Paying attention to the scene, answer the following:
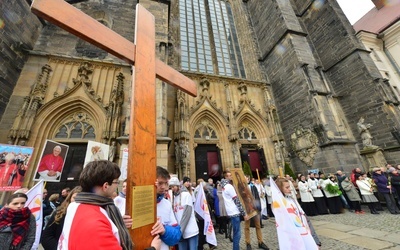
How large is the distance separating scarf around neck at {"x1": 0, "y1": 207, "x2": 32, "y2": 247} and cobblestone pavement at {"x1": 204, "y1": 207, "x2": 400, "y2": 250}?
331cm

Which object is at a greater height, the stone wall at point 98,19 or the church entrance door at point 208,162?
the stone wall at point 98,19

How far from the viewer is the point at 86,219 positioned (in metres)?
0.73

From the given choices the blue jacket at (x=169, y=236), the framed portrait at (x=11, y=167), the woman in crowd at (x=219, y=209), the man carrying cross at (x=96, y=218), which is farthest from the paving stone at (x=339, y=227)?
the framed portrait at (x=11, y=167)

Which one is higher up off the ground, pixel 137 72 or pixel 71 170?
pixel 71 170

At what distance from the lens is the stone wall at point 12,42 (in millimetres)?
6312

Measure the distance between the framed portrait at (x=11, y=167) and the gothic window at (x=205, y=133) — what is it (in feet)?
20.5

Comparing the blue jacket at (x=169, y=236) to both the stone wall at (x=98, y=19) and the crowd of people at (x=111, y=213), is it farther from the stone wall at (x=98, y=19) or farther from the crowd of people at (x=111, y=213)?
the stone wall at (x=98, y=19)

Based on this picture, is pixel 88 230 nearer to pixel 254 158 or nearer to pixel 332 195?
pixel 332 195

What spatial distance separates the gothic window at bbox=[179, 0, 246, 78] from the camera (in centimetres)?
1207

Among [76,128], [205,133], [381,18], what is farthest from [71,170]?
[381,18]

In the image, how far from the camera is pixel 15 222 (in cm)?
204

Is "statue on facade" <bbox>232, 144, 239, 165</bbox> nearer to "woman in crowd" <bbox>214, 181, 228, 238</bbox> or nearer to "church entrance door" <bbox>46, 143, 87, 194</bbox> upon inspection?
"woman in crowd" <bbox>214, 181, 228, 238</bbox>

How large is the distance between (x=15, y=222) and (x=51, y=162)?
8.50 ft

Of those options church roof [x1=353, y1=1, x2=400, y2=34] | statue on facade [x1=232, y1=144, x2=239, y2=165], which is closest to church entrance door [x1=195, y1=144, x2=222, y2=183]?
statue on facade [x1=232, y1=144, x2=239, y2=165]
